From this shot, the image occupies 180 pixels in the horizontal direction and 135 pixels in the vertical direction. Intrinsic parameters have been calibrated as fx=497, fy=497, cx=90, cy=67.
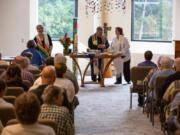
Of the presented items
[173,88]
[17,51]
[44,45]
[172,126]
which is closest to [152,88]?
[173,88]

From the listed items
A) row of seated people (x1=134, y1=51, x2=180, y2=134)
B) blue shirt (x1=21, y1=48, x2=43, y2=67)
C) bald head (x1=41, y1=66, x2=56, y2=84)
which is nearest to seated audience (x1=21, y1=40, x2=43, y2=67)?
blue shirt (x1=21, y1=48, x2=43, y2=67)

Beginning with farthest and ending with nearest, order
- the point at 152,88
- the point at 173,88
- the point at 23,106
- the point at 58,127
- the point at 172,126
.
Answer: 1. the point at 152,88
2. the point at 173,88
3. the point at 172,126
4. the point at 58,127
5. the point at 23,106

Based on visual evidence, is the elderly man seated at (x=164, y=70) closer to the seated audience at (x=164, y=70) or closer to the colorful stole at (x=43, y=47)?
the seated audience at (x=164, y=70)

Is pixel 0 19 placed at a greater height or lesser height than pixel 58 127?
greater

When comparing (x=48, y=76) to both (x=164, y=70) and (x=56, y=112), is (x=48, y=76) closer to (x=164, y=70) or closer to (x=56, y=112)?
(x=56, y=112)

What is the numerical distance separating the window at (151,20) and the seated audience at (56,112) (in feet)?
35.4

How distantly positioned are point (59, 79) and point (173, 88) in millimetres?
1521

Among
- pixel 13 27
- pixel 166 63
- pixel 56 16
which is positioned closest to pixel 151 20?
pixel 56 16

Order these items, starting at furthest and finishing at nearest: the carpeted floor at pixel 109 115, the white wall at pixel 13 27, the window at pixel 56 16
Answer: the window at pixel 56 16
the white wall at pixel 13 27
the carpeted floor at pixel 109 115

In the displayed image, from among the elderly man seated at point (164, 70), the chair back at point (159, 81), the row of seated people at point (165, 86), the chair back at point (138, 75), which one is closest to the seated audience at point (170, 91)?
the row of seated people at point (165, 86)

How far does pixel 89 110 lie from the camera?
8.62m

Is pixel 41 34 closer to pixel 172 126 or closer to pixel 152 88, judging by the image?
pixel 152 88

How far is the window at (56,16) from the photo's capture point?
1529 cm

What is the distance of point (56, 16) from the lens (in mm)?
15477
